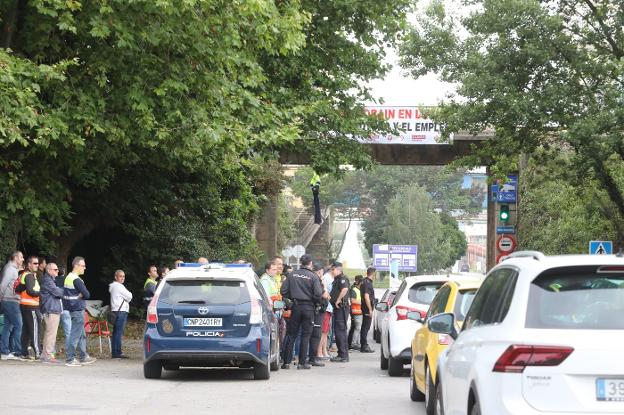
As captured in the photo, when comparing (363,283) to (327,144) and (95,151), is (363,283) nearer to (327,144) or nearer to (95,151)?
(327,144)

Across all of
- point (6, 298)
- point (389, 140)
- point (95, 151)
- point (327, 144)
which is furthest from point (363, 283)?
point (389, 140)

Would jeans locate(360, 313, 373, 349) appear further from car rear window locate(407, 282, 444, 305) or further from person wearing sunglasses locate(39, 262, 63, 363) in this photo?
person wearing sunglasses locate(39, 262, 63, 363)

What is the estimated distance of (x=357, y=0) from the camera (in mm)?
28469

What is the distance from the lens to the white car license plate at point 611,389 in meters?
6.77

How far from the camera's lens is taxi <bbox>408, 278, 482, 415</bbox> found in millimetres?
11992

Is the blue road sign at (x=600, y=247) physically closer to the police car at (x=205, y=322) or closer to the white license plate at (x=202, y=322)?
the police car at (x=205, y=322)

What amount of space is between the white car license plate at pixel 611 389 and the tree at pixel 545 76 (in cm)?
1986

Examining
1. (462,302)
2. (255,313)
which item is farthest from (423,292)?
(462,302)

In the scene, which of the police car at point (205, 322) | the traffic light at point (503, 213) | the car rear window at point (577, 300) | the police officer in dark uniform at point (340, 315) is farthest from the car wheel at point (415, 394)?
the traffic light at point (503, 213)

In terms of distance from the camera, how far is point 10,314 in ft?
66.3

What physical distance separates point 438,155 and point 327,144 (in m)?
14.2

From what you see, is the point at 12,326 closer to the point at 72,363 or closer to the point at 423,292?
the point at 72,363

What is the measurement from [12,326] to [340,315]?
5.60m

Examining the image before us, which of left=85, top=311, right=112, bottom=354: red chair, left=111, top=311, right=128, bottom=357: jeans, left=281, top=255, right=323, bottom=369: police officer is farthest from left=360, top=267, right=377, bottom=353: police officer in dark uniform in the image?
left=281, top=255, right=323, bottom=369: police officer
